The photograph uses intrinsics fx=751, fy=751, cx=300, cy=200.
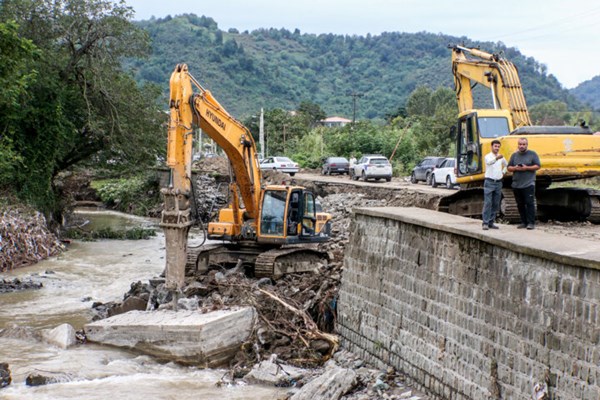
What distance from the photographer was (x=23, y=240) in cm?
2539

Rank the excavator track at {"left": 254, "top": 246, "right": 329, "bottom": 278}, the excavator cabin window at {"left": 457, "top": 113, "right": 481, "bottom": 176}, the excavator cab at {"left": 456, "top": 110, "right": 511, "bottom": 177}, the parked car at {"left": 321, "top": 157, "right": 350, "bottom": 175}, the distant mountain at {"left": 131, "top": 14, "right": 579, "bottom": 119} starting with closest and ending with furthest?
the excavator cab at {"left": 456, "top": 110, "right": 511, "bottom": 177} → the excavator cabin window at {"left": 457, "top": 113, "right": 481, "bottom": 176} → the excavator track at {"left": 254, "top": 246, "right": 329, "bottom": 278} → the parked car at {"left": 321, "top": 157, "right": 350, "bottom": 175} → the distant mountain at {"left": 131, "top": 14, "right": 579, "bottom": 119}

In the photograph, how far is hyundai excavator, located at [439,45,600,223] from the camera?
14719 millimetres

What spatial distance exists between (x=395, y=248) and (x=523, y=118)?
21.3 ft

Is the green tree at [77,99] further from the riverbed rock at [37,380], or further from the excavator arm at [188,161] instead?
the riverbed rock at [37,380]

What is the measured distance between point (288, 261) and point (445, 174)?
61.8ft

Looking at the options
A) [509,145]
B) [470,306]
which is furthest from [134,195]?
[470,306]

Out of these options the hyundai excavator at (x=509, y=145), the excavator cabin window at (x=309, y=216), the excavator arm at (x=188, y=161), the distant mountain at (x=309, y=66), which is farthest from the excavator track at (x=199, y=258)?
the distant mountain at (x=309, y=66)

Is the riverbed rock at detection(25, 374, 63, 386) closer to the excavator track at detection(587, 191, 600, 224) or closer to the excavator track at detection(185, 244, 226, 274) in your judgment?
the excavator track at detection(185, 244, 226, 274)

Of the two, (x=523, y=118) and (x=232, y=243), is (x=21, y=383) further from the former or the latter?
(x=523, y=118)

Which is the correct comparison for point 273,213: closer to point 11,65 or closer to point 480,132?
point 480,132

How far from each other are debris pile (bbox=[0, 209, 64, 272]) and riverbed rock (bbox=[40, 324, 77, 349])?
1017 cm

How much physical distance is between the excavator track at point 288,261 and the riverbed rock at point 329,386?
611 cm

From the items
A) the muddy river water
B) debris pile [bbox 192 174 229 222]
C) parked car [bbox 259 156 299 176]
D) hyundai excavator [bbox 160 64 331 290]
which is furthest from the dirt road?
the muddy river water

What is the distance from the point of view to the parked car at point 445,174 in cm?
3462
